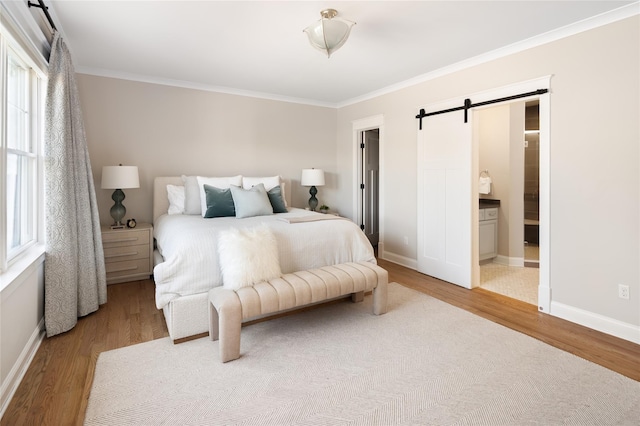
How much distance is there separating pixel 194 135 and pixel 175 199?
998 millimetres

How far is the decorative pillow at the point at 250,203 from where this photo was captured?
3.58m

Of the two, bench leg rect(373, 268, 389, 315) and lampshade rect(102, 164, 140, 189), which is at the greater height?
lampshade rect(102, 164, 140, 189)

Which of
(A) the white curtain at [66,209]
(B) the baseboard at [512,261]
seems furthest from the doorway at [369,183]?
(A) the white curtain at [66,209]

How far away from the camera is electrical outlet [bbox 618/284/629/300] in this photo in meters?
2.45

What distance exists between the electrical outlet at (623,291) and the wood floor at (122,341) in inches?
12.6

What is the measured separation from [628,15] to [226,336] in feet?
11.8

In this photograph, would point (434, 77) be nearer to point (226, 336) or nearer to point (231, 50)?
point (231, 50)

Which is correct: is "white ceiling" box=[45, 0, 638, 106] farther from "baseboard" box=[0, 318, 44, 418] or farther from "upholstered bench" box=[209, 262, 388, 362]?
"baseboard" box=[0, 318, 44, 418]

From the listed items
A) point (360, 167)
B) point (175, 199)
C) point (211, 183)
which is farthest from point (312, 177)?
point (175, 199)

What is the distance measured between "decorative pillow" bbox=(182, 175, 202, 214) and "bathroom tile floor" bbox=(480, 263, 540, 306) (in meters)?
3.39

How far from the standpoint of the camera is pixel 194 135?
14.6ft

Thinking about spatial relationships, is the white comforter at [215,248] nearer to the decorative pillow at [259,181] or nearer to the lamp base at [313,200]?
the decorative pillow at [259,181]

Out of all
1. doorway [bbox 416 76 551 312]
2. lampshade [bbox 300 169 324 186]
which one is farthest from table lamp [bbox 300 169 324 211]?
doorway [bbox 416 76 551 312]

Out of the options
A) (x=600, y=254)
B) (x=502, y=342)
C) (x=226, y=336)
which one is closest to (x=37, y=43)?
(x=226, y=336)
